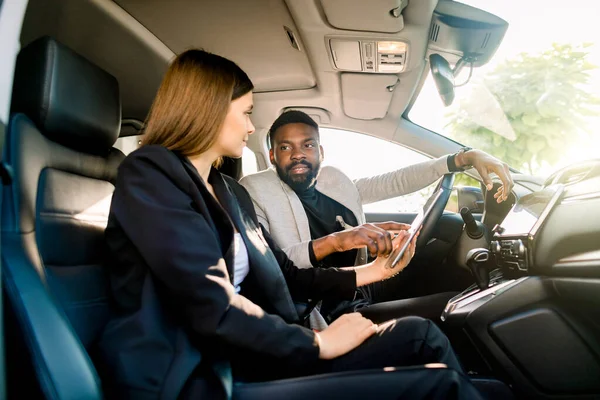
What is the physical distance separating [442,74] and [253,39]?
0.96 metres

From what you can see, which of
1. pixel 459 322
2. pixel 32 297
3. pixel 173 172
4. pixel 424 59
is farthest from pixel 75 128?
pixel 424 59

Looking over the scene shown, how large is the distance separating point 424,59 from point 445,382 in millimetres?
1849

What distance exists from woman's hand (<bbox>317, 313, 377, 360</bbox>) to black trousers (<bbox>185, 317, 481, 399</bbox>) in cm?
3

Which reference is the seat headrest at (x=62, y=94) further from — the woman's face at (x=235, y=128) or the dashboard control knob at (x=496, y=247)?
the dashboard control knob at (x=496, y=247)

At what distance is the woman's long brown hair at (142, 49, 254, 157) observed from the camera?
3.70 ft

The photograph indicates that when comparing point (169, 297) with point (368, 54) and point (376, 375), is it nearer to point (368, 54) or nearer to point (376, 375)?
point (376, 375)

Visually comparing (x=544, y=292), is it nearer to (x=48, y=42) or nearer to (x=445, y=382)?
(x=445, y=382)

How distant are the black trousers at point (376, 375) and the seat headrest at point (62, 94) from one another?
0.75 m

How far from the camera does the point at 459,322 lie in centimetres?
150

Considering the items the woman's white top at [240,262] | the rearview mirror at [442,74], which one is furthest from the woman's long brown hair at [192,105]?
the rearview mirror at [442,74]

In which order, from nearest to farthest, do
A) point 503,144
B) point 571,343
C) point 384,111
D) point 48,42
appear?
1. point 48,42
2. point 571,343
3. point 384,111
4. point 503,144

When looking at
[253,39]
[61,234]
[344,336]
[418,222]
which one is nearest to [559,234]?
[418,222]

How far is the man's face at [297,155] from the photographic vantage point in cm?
206

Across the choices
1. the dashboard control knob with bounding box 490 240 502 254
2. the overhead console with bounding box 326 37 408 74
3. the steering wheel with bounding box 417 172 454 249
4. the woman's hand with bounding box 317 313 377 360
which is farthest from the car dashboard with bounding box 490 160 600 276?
the overhead console with bounding box 326 37 408 74
